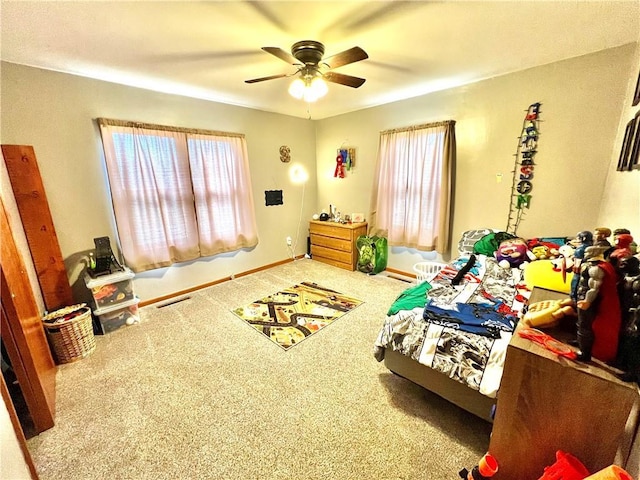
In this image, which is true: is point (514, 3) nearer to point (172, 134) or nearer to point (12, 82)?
point (172, 134)

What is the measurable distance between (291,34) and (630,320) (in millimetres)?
2311

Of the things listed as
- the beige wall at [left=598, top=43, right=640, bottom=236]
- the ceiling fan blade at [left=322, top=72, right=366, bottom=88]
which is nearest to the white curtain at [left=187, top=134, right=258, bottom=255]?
the ceiling fan blade at [left=322, top=72, right=366, bottom=88]

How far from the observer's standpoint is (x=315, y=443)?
1394 mm

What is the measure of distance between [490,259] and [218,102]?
367 centimetres

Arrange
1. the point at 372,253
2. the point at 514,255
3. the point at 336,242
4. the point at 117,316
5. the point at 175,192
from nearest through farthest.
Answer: the point at 514,255, the point at 117,316, the point at 175,192, the point at 372,253, the point at 336,242

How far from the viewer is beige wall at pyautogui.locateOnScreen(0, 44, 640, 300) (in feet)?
6.97

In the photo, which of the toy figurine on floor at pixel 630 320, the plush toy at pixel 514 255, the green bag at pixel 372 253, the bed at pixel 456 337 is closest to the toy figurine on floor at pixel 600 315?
the toy figurine on floor at pixel 630 320

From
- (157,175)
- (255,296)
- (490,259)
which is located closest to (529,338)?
(490,259)

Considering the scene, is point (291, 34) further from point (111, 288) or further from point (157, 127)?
point (111, 288)

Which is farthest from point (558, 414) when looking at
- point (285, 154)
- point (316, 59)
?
point (285, 154)

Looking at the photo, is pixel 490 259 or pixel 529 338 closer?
pixel 529 338

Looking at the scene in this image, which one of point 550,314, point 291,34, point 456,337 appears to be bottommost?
point 456,337

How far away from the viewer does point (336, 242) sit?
410 centimetres

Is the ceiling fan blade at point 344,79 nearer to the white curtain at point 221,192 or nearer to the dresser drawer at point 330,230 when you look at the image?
the white curtain at point 221,192
